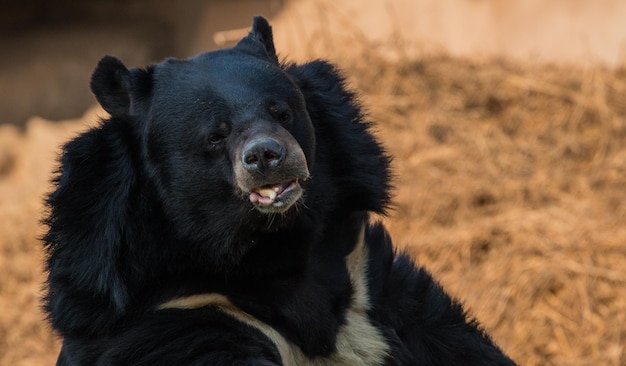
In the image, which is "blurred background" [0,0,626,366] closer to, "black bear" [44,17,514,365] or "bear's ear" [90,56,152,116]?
"black bear" [44,17,514,365]

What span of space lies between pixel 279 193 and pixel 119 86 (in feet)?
2.42

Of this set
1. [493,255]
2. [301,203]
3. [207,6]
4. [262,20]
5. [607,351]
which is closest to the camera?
[301,203]

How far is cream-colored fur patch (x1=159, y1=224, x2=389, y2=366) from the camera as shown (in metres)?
3.47

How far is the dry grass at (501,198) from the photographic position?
21.8 feet

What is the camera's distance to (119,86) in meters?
3.70

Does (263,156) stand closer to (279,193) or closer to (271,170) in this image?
(271,170)

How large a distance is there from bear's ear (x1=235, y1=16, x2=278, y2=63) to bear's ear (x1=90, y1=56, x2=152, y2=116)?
356 mm

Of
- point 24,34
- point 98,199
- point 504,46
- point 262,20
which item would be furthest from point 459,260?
point 24,34

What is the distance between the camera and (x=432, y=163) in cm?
808

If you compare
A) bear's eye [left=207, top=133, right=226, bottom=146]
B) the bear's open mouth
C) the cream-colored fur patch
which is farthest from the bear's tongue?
the cream-colored fur patch

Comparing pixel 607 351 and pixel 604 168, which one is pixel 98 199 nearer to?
pixel 607 351

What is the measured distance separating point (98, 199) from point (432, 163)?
484cm

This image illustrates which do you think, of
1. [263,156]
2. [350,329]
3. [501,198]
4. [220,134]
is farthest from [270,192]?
[501,198]

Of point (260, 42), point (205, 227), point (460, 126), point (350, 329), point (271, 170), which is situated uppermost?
point (260, 42)
